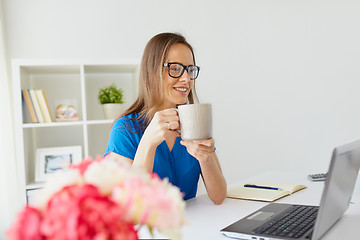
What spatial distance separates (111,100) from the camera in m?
2.65

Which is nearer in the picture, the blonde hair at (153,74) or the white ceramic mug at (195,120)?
the white ceramic mug at (195,120)

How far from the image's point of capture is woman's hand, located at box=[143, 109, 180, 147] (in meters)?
1.19

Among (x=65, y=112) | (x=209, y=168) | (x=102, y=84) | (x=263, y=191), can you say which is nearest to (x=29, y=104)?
Result: (x=65, y=112)

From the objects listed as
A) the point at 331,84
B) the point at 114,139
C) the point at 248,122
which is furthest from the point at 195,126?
the point at 331,84

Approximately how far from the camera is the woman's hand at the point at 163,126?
119 cm

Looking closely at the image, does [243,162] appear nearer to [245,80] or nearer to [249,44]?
[245,80]

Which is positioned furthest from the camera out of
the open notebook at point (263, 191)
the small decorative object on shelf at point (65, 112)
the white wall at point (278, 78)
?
the white wall at point (278, 78)

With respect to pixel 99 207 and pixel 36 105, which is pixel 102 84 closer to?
pixel 36 105

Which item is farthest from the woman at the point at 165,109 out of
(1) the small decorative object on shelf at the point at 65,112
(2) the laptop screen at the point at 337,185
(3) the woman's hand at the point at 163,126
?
(1) the small decorative object on shelf at the point at 65,112

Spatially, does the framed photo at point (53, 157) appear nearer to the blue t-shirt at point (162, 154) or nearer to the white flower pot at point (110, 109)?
the white flower pot at point (110, 109)

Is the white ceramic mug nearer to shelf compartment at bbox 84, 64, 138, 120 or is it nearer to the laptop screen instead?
the laptop screen

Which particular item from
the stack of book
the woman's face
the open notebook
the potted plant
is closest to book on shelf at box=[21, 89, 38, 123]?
the stack of book

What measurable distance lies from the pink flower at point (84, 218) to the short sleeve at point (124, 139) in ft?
3.65

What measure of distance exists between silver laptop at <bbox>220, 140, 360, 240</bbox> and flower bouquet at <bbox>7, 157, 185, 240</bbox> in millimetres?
471
